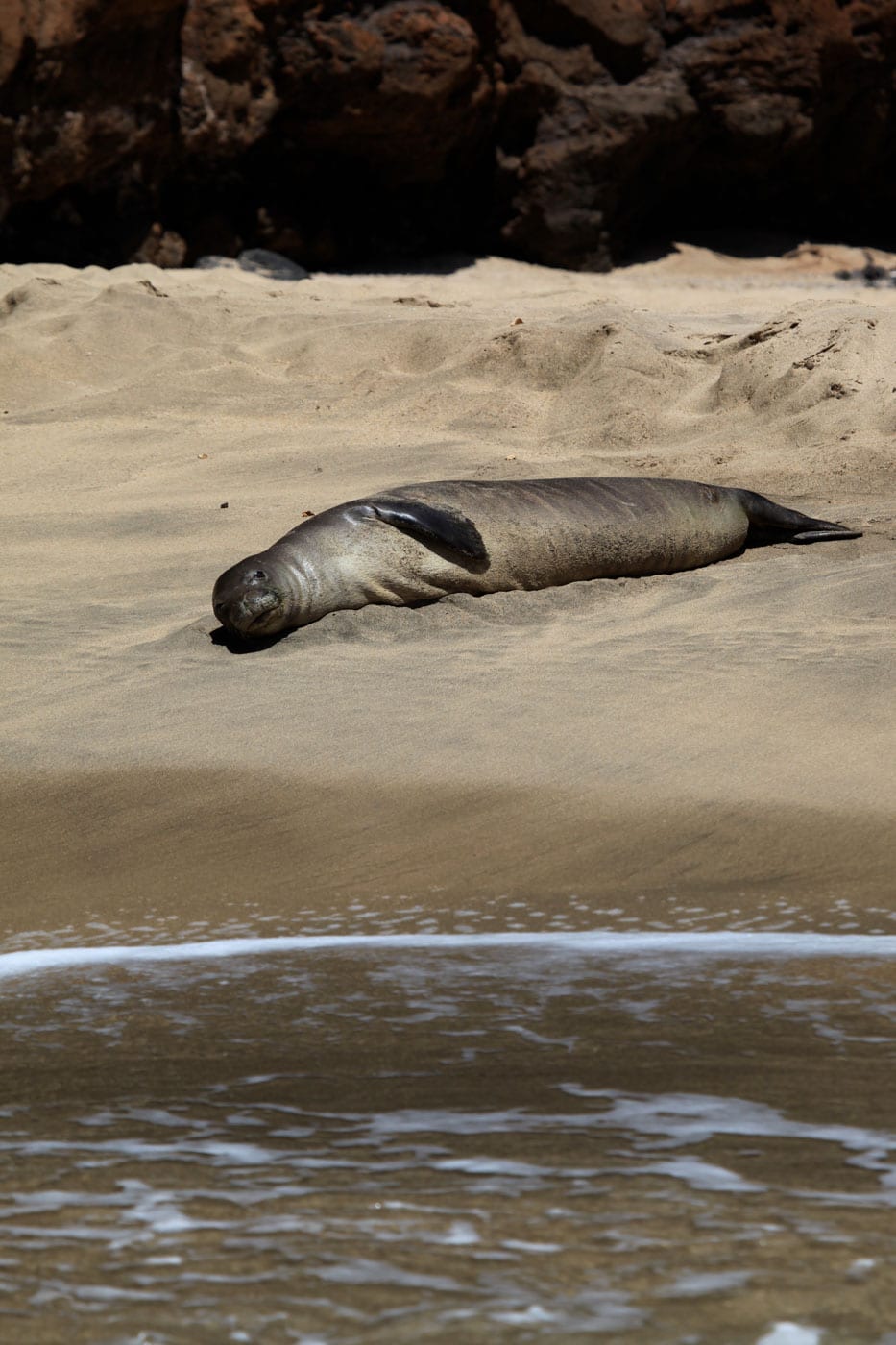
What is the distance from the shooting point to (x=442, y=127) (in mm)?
12695

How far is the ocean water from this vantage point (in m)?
1.30

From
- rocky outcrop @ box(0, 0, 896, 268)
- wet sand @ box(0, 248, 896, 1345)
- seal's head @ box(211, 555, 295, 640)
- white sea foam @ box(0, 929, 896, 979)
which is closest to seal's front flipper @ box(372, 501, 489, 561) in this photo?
wet sand @ box(0, 248, 896, 1345)

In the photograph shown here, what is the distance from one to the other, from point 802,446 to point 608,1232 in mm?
5911

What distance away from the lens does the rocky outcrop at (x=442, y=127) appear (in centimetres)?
1142

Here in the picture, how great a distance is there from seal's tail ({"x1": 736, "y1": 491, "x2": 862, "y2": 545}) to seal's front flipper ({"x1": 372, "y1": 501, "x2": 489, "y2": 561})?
4.16ft

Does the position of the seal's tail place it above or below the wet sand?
Answer: above

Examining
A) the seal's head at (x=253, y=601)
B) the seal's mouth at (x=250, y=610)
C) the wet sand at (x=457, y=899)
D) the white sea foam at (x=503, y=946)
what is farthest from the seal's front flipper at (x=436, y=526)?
the white sea foam at (x=503, y=946)

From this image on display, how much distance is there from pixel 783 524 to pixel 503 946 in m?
3.86

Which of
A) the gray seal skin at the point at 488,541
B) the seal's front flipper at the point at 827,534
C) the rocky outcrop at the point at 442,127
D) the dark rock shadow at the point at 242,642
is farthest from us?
the rocky outcrop at the point at 442,127

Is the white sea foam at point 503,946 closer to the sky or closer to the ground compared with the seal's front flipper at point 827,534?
closer to the ground

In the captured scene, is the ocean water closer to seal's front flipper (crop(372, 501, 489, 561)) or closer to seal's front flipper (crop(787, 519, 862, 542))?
seal's front flipper (crop(372, 501, 489, 561))

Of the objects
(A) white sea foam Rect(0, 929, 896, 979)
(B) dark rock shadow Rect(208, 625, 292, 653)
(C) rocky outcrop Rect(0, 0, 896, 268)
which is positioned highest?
(C) rocky outcrop Rect(0, 0, 896, 268)

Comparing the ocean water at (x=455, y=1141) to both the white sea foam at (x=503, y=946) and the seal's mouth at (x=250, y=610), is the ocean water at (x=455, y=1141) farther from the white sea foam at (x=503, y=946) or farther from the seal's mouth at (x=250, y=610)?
the seal's mouth at (x=250, y=610)

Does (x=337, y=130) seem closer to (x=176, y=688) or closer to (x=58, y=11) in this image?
(x=58, y=11)
